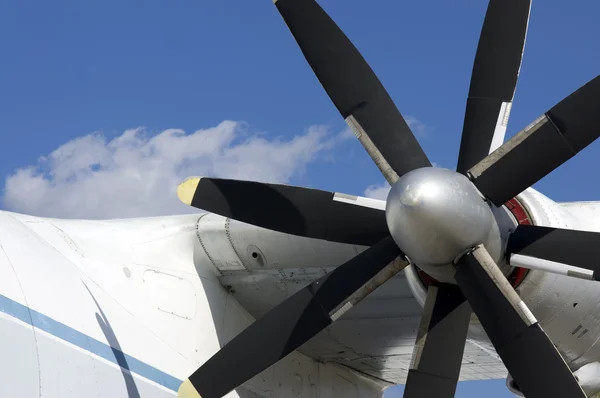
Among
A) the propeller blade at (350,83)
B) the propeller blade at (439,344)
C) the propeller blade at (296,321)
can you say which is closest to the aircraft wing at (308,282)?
the propeller blade at (439,344)

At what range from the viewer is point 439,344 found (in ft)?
18.6

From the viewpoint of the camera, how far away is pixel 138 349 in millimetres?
6516

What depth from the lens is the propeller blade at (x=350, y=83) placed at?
19.4 ft

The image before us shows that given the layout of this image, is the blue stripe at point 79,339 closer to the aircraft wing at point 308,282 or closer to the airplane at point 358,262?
the airplane at point 358,262

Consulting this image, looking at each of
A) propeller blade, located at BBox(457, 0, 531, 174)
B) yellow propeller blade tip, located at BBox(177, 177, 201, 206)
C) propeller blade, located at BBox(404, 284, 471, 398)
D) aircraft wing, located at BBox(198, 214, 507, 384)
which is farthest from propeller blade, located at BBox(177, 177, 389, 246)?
aircraft wing, located at BBox(198, 214, 507, 384)

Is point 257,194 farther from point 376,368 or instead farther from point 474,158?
point 376,368

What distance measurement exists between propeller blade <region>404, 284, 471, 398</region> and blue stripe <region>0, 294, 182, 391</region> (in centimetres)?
211

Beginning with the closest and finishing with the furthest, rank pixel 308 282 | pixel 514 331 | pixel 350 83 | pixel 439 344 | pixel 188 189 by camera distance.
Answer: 1. pixel 514 331
2. pixel 439 344
3. pixel 350 83
4. pixel 188 189
5. pixel 308 282

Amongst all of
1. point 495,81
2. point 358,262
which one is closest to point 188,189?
point 358,262

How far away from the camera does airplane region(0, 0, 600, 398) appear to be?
206 inches

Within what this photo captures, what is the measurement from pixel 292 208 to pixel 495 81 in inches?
67.0

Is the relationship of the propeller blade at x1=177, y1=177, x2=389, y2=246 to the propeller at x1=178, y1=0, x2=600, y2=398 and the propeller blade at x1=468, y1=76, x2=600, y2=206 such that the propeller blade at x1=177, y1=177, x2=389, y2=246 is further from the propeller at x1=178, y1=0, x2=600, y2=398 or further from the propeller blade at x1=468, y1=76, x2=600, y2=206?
the propeller blade at x1=468, y1=76, x2=600, y2=206

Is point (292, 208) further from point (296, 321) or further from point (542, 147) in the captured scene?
point (542, 147)

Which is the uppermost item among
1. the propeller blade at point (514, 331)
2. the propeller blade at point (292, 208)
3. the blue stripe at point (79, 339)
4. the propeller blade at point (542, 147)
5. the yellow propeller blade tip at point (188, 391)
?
the propeller blade at point (292, 208)
